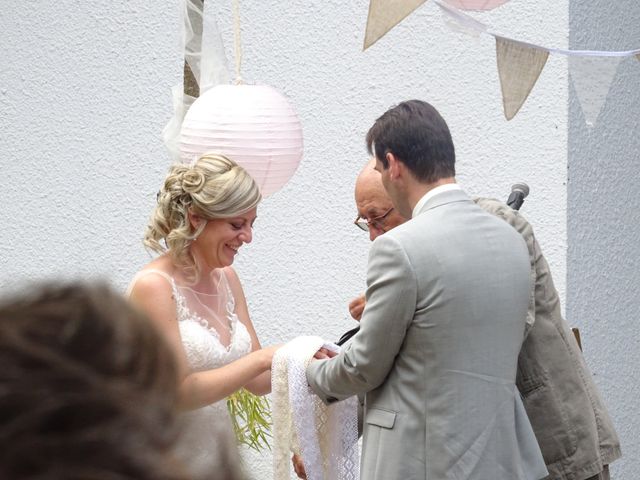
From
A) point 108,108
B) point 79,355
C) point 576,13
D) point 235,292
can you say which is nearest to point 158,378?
point 79,355

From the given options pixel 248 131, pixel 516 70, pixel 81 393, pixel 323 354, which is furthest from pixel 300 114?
pixel 81 393

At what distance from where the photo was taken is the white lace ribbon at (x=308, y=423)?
2.70 metres

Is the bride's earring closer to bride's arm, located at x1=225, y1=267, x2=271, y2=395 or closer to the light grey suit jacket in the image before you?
bride's arm, located at x1=225, y1=267, x2=271, y2=395

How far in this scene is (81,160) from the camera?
504cm

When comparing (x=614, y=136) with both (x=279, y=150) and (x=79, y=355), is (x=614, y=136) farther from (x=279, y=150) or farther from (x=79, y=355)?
(x=79, y=355)

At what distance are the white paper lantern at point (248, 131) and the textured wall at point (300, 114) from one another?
124 cm

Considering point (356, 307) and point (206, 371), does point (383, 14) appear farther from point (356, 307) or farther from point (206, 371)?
point (206, 371)

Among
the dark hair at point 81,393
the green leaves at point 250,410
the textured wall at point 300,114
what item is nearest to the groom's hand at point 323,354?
the green leaves at point 250,410

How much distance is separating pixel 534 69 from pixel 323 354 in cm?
116

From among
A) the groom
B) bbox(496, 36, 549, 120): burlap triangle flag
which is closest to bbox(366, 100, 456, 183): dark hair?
the groom

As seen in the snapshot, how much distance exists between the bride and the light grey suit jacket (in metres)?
0.31

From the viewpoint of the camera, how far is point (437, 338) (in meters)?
2.45

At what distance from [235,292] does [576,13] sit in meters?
1.83

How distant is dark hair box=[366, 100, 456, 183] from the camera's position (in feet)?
8.54
